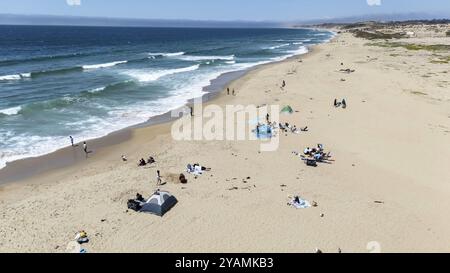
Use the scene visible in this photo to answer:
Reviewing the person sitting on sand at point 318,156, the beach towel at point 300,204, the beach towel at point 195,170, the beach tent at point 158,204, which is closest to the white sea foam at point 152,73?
the beach towel at point 195,170

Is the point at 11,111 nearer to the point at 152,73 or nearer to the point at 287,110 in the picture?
the point at 287,110

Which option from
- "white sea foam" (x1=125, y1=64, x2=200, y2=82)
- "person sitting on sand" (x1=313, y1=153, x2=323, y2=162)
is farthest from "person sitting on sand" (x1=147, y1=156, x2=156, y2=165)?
"white sea foam" (x1=125, y1=64, x2=200, y2=82)

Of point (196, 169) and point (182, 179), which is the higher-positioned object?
point (196, 169)

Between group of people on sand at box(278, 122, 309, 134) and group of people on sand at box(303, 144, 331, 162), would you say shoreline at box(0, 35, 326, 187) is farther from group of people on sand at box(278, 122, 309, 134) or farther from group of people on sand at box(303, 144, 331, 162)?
group of people on sand at box(303, 144, 331, 162)

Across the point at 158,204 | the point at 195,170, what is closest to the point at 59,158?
the point at 195,170

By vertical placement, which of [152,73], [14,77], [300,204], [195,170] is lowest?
[300,204]

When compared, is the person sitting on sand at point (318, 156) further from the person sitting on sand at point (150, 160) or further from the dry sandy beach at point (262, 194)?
the person sitting on sand at point (150, 160)
